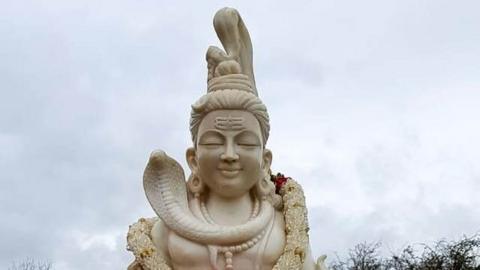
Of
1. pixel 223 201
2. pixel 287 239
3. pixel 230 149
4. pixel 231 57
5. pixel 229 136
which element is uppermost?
pixel 231 57

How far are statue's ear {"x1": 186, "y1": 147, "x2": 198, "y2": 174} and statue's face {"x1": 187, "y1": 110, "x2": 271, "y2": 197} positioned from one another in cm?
20

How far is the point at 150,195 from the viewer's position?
5.66m

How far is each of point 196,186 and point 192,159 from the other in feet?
0.77

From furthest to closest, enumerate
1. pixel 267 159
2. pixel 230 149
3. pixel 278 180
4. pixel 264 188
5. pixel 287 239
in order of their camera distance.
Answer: pixel 278 180 < pixel 267 159 < pixel 264 188 < pixel 287 239 < pixel 230 149

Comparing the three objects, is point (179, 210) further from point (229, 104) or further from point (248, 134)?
point (229, 104)

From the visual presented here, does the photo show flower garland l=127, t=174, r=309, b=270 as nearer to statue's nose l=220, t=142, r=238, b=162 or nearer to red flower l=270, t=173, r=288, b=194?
red flower l=270, t=173, r=288, b=194

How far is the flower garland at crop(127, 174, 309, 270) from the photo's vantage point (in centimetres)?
540

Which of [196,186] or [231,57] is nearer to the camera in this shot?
[196,186]

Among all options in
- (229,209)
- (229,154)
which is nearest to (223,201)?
(229,209)

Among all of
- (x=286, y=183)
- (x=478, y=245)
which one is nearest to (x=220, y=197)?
(x=286, y=183)

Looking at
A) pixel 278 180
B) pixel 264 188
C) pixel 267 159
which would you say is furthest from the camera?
pixel 278 180

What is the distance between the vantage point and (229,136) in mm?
5441

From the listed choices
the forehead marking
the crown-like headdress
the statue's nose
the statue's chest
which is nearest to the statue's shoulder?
the statue's chest

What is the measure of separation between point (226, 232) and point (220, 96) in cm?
107
